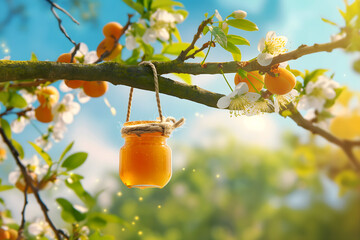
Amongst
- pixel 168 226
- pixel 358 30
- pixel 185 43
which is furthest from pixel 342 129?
pixel 168 226

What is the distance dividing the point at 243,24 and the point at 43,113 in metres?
0.64

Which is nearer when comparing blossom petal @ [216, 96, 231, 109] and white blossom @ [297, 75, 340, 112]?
blossom petal @ [216, 96, 231, 109]

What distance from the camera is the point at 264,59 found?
508 mm

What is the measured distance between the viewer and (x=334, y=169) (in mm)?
2137

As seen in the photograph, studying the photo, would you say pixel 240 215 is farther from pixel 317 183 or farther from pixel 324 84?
pixel 324 84

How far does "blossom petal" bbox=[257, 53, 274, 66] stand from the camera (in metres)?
0.51

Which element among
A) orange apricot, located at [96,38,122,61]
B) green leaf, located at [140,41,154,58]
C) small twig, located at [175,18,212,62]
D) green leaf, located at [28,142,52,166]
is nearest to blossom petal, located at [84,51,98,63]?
orange apricot, located at [96,38,122,61]

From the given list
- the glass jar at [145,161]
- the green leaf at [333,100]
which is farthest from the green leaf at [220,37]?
the green leaf at [333,100]

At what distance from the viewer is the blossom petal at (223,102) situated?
20.5 inches

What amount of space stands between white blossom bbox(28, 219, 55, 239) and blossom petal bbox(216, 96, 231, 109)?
2.09 feet

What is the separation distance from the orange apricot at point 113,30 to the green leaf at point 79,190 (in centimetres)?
36

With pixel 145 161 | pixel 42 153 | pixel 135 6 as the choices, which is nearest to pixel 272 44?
pixel 145 161

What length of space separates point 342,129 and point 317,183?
4.80m

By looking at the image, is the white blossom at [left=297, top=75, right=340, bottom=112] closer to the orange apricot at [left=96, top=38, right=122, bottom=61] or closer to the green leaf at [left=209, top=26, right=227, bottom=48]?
the green leaf at [left=209, top=26, right=227, bottom=48]
